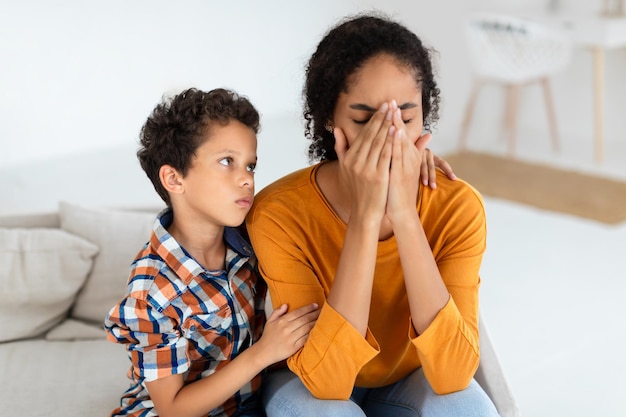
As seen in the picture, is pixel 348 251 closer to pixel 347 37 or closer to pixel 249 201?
pixel 249 201

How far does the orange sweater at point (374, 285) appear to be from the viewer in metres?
1.50

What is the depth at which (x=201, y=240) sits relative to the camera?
1.67m

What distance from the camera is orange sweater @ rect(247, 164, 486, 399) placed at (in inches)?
59.1

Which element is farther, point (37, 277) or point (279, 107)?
point (279, 107)

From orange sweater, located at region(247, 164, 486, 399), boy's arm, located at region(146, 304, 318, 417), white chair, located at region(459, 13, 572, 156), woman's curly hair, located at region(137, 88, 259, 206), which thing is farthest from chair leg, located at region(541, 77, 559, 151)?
boy's arm, located at region(146, 304, 318, 417)

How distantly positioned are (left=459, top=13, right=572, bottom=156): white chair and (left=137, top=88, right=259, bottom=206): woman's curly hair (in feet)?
11.3

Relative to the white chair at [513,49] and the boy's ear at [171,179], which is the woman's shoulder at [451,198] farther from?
the white chair at [513,49]

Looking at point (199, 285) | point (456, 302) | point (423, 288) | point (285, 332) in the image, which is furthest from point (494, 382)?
point (199, 285)

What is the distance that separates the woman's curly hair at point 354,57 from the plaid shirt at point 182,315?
→ 1.00ft

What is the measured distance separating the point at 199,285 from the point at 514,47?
370 centimetres

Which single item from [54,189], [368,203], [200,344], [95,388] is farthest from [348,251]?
[54,189]

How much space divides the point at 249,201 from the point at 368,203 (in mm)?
248

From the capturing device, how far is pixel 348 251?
150cm

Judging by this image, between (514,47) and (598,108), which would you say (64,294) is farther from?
(598,108)
